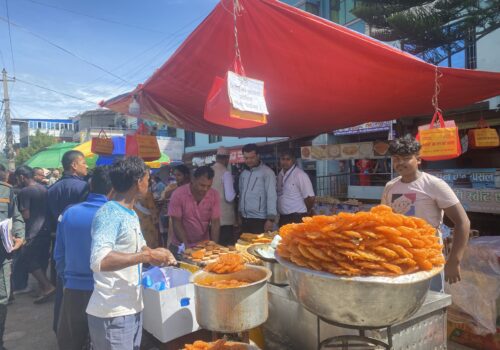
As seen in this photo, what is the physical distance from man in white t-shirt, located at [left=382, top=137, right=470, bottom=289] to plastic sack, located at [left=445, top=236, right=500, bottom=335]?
113 cm

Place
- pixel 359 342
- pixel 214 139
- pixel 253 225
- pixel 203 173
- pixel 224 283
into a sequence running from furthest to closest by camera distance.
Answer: pixel 214 139
pixel 253 225
pixel 203 173
pixel 224 283
pixel 359 342

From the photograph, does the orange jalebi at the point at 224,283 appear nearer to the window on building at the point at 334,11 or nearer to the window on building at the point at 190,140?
the window on building at the point at 334,11

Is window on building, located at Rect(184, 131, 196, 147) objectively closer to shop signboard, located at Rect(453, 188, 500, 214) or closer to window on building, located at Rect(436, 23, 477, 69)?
window on building, located at Rect(436, 23, 477, 69)

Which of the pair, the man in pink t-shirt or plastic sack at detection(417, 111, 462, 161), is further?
the man in pink t-shirt

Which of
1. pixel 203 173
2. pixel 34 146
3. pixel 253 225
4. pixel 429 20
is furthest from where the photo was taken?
pixel 34 146

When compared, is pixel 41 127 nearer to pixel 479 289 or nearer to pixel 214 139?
pixel 214 139

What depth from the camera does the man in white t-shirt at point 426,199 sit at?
2252 mm

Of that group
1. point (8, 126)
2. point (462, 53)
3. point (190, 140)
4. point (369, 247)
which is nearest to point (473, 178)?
point (462, 53)

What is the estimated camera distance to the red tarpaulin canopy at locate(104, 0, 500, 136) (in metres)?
2.58

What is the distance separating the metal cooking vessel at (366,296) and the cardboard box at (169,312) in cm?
137

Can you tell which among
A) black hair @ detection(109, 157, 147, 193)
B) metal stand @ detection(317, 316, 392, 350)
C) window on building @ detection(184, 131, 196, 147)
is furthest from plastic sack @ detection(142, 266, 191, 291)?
window on building @ detection(184, 131, 196, 147)

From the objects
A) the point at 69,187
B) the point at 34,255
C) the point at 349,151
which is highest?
the point at 349,151

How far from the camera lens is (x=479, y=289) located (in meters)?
3.12

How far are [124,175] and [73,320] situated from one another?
3.66 feet
